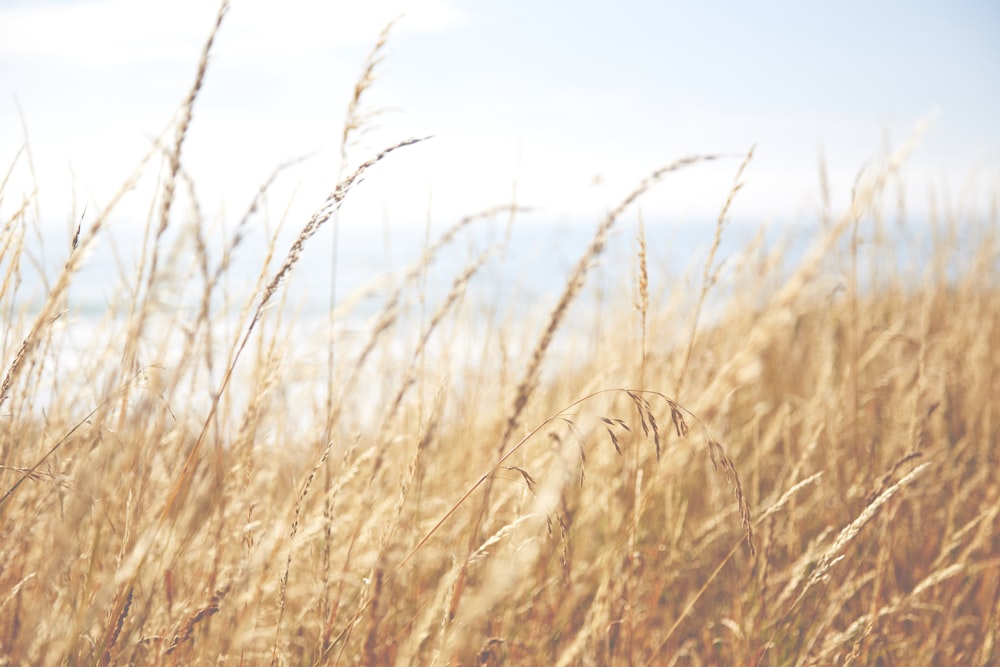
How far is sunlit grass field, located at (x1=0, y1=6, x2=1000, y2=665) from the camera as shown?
104cm

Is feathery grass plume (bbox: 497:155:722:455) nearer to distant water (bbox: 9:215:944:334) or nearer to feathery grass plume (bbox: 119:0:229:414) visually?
distant water (bbox: 9:215:944:334)

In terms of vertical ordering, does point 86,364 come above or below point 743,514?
above

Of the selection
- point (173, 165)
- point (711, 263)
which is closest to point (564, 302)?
point (711, 263)

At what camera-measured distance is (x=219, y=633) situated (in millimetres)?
1047

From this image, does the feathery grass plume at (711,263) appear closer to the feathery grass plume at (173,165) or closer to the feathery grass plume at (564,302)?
the feathery grass plume at (564,302)

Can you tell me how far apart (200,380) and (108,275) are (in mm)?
419

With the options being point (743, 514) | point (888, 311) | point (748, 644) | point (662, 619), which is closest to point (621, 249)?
point (888, 311)

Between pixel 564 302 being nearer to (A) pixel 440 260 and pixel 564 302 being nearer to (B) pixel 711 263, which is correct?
(B) pixel 711 263

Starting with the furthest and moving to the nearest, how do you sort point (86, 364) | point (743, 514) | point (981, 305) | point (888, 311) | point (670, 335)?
point (888, 311) < point (981, 305) < point (670, 335) < point (86, 364) < point (743, 514)

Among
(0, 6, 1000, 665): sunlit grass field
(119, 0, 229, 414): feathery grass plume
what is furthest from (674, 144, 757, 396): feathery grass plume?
(119, 0, 229, 414): feathery grass plume

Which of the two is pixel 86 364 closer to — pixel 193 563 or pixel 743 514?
pixel 193 563

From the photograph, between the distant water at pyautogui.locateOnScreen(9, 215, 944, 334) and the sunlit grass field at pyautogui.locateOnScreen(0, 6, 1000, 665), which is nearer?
the sunlit grass field at pyautogui.locateOnScreen(0, 6, 1000, 665)

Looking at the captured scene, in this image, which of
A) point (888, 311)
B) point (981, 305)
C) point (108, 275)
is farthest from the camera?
point (888, 311)

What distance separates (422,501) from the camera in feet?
6.18
